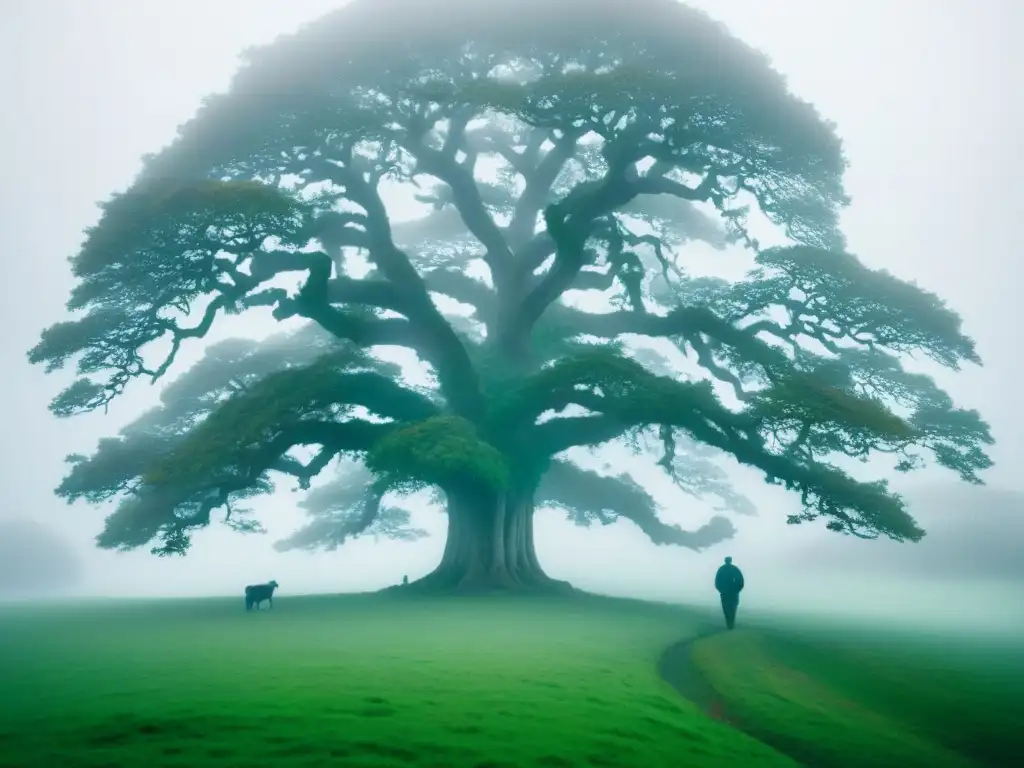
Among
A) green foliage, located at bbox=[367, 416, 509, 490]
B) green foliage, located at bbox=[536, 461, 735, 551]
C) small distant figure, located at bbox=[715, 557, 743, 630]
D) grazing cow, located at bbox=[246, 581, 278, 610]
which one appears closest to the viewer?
small distant figure, located at bbox=[715, 557, 743, 630]

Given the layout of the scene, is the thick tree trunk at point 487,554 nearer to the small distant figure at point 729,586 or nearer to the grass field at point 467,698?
the small distant figure at point 729,586

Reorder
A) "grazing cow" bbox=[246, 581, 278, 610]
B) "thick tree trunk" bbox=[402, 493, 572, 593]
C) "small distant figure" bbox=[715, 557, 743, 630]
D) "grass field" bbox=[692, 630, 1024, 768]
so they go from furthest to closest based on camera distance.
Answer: "thick tree trunk" bbox=[402, 493, 572, 593], "grazing cow" bbox=[246, 581, 278, 610], "small distant figure" bbox=[715, 557, 743, 630], "grass field" bbox=[692, 630, 1024, 768]

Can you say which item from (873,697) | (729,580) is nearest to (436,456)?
(729,580)

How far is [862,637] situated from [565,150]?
17.0 m

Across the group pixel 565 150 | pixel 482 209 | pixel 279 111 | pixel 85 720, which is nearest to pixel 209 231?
pixel 279 111

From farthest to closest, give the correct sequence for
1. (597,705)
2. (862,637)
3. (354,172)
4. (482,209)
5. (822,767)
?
(482,209) < (354,172) < (862,637) < (597,705) < (822,767)

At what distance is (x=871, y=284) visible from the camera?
2034cm

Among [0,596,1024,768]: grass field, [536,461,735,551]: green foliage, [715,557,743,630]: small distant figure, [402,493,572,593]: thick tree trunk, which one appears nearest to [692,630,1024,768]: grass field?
[0,596,1024,768]: grass field

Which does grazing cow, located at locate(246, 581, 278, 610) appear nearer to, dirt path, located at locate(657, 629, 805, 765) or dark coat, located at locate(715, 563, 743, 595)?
dirt path, located at locate(657, 629, 805, 765)

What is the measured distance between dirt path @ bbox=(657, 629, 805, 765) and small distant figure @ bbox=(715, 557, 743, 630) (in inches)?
91.2

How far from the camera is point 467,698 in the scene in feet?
28.1

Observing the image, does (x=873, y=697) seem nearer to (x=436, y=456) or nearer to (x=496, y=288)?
(x=436, y=456)

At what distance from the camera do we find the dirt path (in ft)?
30.5

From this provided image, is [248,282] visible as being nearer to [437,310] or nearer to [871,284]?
[437,310]
